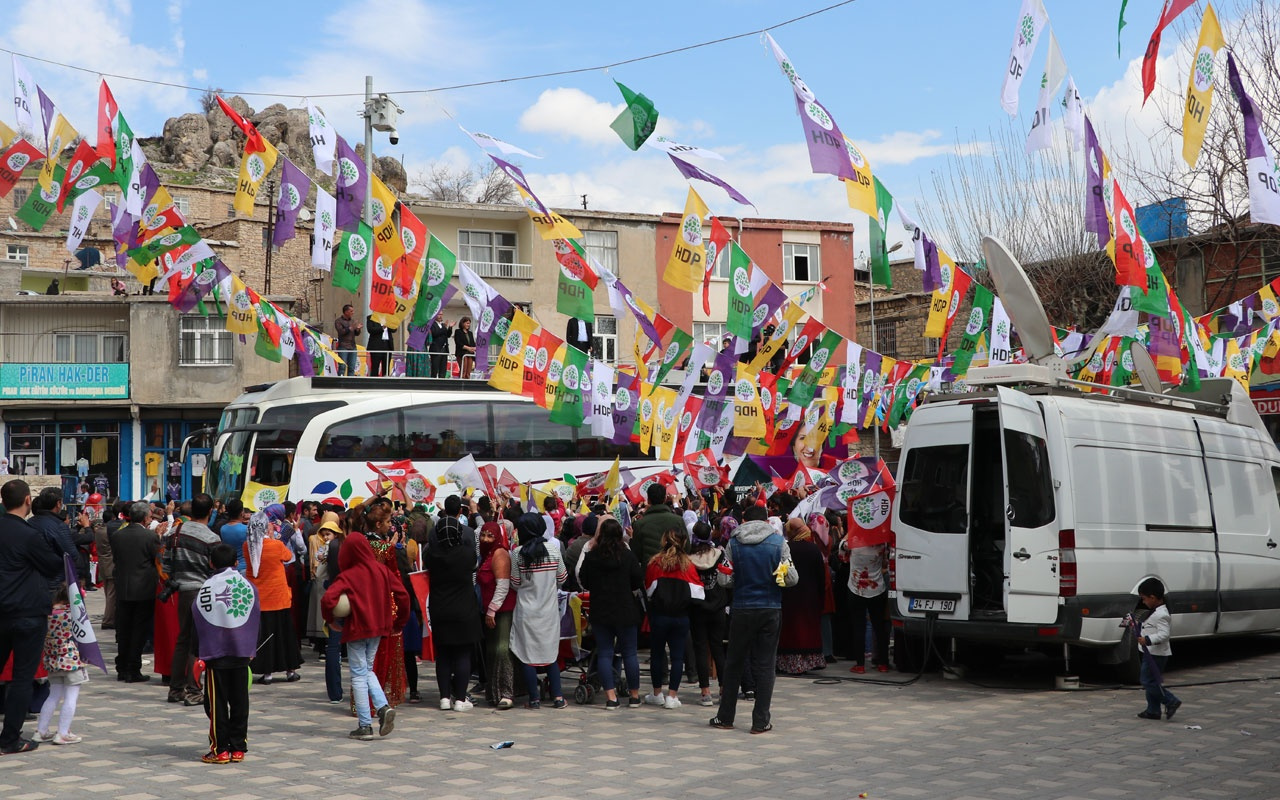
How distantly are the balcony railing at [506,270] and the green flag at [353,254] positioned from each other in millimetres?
26452

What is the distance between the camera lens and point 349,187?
15.2 meters

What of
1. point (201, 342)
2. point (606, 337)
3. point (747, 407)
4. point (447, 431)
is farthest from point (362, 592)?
point (606, 337)

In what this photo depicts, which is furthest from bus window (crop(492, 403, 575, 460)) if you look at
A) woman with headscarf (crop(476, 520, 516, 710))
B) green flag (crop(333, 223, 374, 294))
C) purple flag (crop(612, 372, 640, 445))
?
woman with headscarf (crop(476, 520, 516, 710))

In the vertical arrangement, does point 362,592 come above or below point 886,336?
below

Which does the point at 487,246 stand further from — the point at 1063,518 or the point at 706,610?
the point at 1063,518

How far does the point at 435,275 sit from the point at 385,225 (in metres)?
0.93

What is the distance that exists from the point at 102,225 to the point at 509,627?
2337 inches

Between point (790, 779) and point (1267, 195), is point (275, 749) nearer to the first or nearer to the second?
point (790, 779)

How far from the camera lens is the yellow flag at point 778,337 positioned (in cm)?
1529

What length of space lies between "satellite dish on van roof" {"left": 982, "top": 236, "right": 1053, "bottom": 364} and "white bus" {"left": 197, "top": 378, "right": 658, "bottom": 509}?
1186 cm

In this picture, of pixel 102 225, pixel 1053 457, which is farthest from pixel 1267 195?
pixel 102 225

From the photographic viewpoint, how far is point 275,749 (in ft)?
Result: 29.2

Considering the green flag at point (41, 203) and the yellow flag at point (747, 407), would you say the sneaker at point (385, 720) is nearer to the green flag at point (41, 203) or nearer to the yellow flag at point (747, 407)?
the yellow flag at point (747, 407)

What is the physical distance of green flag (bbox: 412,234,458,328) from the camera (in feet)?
52.2
